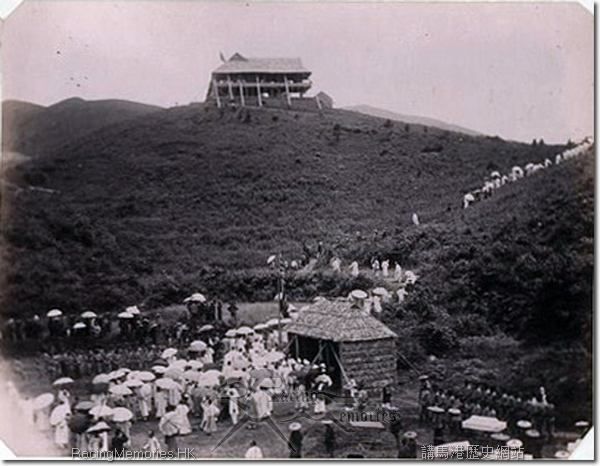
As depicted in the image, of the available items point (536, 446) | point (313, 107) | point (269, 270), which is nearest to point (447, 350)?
point (536, 446)

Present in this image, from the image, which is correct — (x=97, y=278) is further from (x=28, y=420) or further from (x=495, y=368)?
(x=495, y=368)

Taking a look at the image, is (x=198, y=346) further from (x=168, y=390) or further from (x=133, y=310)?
(x=133, y=310)

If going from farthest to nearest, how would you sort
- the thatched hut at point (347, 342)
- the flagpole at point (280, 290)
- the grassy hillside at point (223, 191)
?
the flagpole at point (280, 290), the grassy hillside at point (223, 191), the thatched hut at point (347, 342)

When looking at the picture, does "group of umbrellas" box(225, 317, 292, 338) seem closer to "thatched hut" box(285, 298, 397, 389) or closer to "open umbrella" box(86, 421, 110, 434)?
"thatched hut" box(285, 298, 397, 389)

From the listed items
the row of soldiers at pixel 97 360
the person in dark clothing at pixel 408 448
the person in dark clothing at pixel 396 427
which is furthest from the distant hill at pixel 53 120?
the person in dark clothing at pixel 408 448

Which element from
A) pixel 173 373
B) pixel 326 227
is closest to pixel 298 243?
pixel 326 227

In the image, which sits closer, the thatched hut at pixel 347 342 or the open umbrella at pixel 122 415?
the open umbrella at pixel 122 415

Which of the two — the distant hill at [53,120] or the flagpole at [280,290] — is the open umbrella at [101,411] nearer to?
the flagpole at [280,290]
